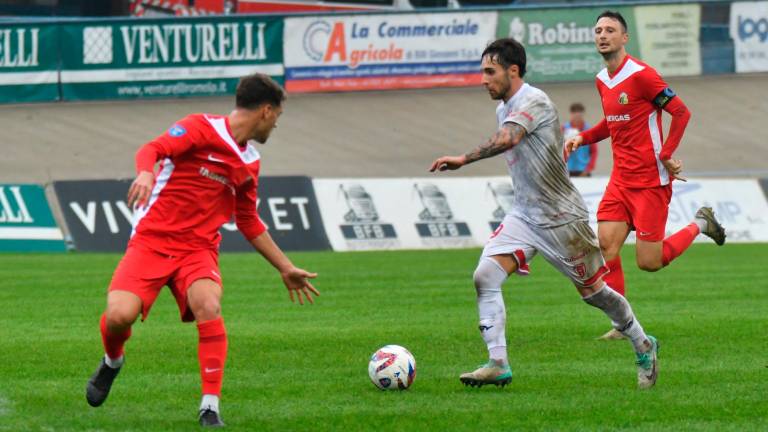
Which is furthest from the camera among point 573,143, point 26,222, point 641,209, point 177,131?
point 26,222

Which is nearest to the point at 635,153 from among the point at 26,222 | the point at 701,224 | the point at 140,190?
the point at 701,224

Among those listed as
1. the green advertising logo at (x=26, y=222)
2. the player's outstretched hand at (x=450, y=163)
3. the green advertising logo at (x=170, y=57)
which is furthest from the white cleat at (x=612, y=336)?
the green advertising logo at (x=170, y=57)

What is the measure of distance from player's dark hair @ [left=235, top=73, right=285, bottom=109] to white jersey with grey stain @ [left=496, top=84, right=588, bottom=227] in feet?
5.49

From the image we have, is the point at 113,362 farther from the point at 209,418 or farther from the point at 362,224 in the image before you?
the point at 362,224

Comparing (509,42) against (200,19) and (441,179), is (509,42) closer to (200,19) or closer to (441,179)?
(441,179)

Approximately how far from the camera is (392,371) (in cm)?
875

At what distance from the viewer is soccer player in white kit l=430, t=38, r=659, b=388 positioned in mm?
8711

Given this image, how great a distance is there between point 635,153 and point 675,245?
85 centimetres

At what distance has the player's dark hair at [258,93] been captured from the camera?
24.8ft

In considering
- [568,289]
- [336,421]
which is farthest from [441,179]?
[336,421]

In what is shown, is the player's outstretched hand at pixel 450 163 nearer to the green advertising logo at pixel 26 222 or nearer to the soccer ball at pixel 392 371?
the soccer ball at pixel 392 371

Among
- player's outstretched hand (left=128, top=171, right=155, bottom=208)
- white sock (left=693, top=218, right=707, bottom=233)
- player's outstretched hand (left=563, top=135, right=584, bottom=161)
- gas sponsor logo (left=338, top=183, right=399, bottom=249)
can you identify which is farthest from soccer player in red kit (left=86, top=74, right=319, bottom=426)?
gas sponsor logo (left=338, top=183, right=399, bottom=249)

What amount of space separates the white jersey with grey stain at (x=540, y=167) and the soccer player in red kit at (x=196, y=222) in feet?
5.76

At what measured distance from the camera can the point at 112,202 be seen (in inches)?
856
